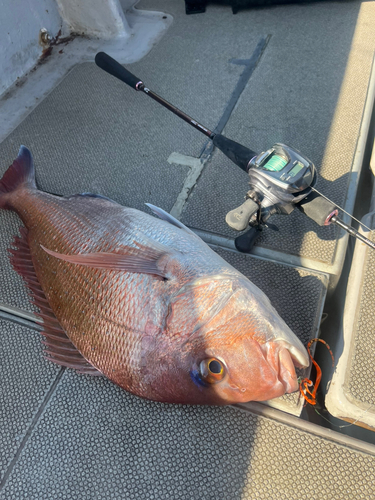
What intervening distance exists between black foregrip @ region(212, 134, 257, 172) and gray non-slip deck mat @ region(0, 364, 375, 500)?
1.01 metres

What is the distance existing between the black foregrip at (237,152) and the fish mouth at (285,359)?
30.5 inches

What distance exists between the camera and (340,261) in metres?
1.47

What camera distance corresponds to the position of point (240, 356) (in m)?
0.92

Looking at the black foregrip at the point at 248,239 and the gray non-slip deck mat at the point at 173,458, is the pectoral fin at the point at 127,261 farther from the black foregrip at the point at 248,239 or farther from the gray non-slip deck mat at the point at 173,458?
the gray non-slip deck mat at the point at 173,458

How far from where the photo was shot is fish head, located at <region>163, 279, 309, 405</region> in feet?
2.96

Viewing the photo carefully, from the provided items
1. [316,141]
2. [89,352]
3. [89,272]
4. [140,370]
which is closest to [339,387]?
[140,370]

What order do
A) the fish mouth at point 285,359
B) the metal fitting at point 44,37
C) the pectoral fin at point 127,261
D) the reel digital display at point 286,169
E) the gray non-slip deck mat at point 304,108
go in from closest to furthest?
the fish mouth at point 285,359 < the pectoral fin at point 127,261 < the reel digital display at point 286,169 < the gray non-slip deck mat at point 304,108 < the metal fitting at point 44,37

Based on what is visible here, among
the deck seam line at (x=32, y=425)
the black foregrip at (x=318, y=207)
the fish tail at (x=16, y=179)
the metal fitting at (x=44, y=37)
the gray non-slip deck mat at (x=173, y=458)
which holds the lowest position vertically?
the gray non-slip deck mat at (x=173, y=458)

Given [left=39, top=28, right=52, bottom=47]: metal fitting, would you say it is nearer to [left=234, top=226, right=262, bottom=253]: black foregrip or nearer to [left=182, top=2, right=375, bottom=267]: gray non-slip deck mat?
[left=182, top=2, right=375, bottom=267]: gray non-slip deck mat

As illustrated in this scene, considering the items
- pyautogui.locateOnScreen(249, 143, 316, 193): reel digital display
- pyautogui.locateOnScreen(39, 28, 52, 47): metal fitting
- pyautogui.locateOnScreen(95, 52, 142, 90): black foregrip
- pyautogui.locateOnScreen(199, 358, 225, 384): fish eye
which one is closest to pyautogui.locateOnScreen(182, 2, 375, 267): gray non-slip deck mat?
pyautogui.locateOnScreen(249, 143, 316, 193): reel digital display

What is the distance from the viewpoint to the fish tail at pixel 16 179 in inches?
67.6

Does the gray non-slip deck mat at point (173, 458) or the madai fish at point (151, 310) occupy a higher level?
the madai fish at point (151, 310)

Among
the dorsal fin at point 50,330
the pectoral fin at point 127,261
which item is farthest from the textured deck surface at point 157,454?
the pectoral fin at point 127,261

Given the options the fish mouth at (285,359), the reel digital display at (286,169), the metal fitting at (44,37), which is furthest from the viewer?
the metal fitting at (44,37)
